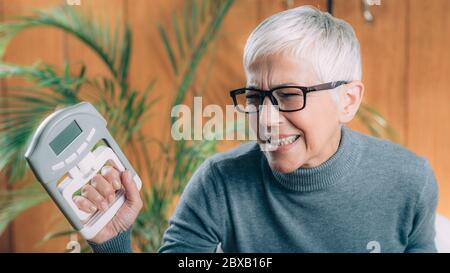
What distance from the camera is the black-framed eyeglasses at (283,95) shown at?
Answer: 98cm

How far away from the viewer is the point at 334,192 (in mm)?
1050

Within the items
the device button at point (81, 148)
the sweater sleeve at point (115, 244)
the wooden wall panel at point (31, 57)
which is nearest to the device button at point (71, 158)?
the device button at point (81, 148)

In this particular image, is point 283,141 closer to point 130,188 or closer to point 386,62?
point 130,188

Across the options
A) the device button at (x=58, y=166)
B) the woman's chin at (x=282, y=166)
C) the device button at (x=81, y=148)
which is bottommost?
the woman's chin at (x=282, y=166)

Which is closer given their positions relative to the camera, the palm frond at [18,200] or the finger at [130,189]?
the finger at [130,189]

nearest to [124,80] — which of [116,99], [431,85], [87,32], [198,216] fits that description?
[116,99]

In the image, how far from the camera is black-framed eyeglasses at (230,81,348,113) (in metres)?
0.98

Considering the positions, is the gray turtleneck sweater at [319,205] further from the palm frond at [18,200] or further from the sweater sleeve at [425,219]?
the palm frond at [18,200]

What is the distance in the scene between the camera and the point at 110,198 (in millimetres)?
918

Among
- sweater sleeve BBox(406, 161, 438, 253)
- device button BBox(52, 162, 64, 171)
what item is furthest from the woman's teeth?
device button BBox(52, 162, 64, 171)

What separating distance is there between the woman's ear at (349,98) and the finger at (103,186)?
450 millimetres

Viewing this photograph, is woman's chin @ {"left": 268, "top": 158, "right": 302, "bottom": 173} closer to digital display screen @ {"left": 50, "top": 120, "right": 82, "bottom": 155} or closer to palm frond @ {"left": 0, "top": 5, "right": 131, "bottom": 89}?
digital display screen @ {"left": 50, "top": 120, "right": 82, "bottom": 155}

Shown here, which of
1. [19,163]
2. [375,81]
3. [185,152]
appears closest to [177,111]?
[185,152]
